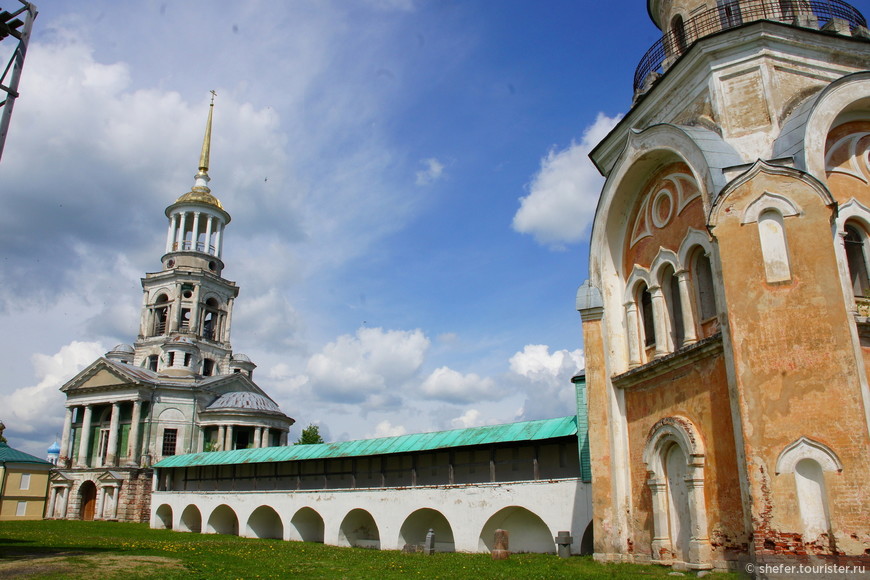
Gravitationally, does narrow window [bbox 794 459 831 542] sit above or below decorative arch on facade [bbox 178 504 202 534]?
above

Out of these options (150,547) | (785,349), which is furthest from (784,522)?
(150,547)

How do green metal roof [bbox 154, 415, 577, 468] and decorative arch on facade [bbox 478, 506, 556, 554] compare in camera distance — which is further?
green metal roof [bbox 154, 415, 577, 468]

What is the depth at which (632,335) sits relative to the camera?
49.6 feet

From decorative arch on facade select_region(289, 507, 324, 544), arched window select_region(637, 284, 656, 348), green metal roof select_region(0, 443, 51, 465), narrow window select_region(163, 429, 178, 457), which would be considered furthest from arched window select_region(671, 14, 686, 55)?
green metal roof select_region(0, 443, 51, 465)

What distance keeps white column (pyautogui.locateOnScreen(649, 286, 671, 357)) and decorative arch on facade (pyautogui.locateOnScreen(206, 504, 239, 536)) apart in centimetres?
2315

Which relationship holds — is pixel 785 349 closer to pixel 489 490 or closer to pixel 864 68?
pixel 864 68

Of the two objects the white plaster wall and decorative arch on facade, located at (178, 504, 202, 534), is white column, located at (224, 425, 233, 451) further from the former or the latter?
the white plaster wall

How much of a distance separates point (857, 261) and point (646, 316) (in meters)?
4.34

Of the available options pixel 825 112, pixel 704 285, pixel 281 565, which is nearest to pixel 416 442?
pixel 281 565

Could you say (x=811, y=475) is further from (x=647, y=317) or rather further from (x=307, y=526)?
(x=307, y=526)

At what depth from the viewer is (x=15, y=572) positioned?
36.5ft

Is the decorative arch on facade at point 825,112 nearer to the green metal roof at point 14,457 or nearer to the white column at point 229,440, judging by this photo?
the white column at point 229,440

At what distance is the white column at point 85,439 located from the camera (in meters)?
41.4

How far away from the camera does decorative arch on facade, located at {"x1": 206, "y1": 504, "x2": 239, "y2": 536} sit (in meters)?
30.7
